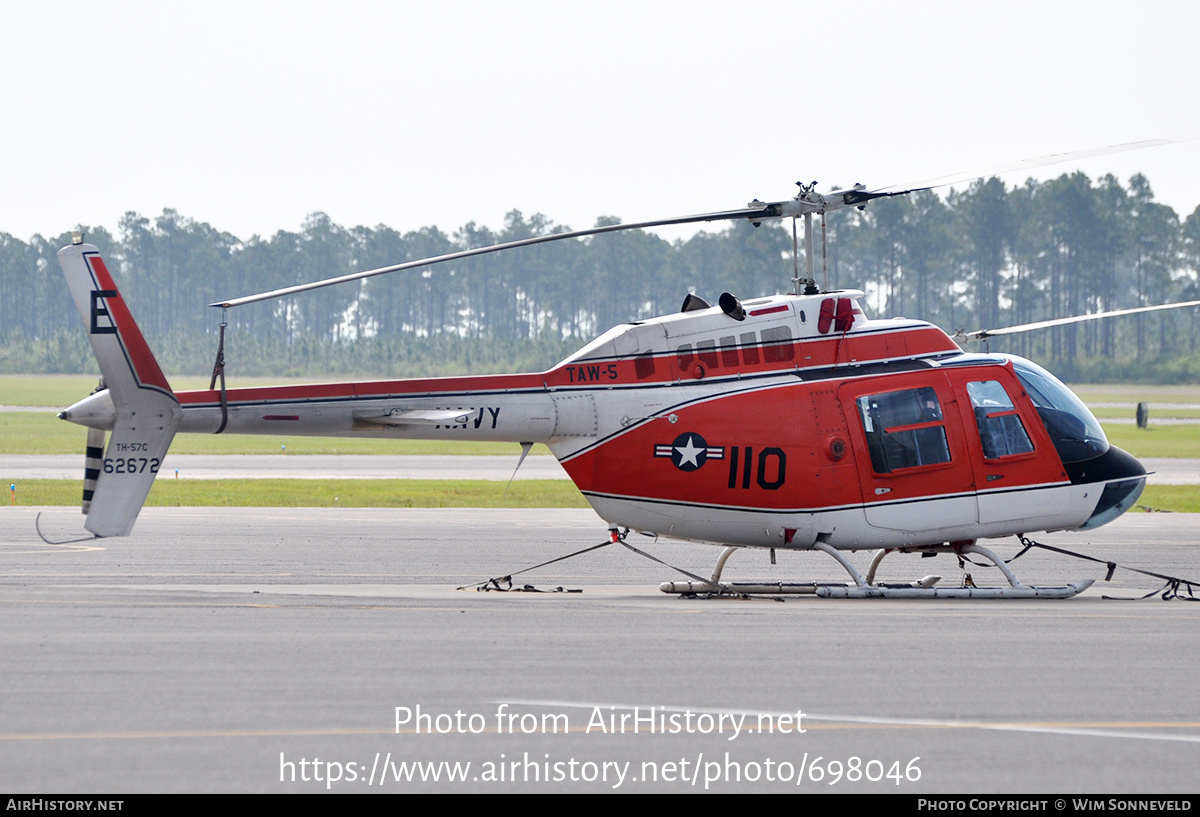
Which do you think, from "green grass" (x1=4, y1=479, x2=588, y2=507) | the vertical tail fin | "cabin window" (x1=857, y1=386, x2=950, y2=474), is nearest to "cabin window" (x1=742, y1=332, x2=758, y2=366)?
"cabin window" (x1=857, y1=386, x2=950, y2=474)

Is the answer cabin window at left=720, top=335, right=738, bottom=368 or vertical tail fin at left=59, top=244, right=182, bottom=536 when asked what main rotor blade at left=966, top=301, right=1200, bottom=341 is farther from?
vertical tail fin at left=59, top=244, right=182, bottom=536

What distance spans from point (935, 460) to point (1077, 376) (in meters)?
107

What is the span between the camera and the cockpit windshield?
13945 mm

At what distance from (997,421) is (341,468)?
26.7 meters

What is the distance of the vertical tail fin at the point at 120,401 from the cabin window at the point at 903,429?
7.53 m

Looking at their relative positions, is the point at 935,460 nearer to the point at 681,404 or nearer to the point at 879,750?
the point at 681,404

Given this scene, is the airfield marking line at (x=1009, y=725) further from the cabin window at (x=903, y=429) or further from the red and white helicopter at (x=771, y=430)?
the cabin window at (x=903, y=429)

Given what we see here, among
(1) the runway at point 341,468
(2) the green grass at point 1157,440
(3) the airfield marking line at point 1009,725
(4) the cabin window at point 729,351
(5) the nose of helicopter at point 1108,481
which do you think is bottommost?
(2) the green grass at point 1157,440

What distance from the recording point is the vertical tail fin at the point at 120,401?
Result: 40.4 feet

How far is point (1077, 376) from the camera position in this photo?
11219cm

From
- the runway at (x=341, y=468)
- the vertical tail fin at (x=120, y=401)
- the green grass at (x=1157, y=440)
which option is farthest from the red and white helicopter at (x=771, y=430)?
the green grass at (x=1157, y=440)

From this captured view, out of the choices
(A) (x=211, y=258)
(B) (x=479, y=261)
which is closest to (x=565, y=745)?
(B) (x=479, y=261)

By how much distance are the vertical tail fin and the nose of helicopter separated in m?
10.1

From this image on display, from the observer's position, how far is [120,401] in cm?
1263
